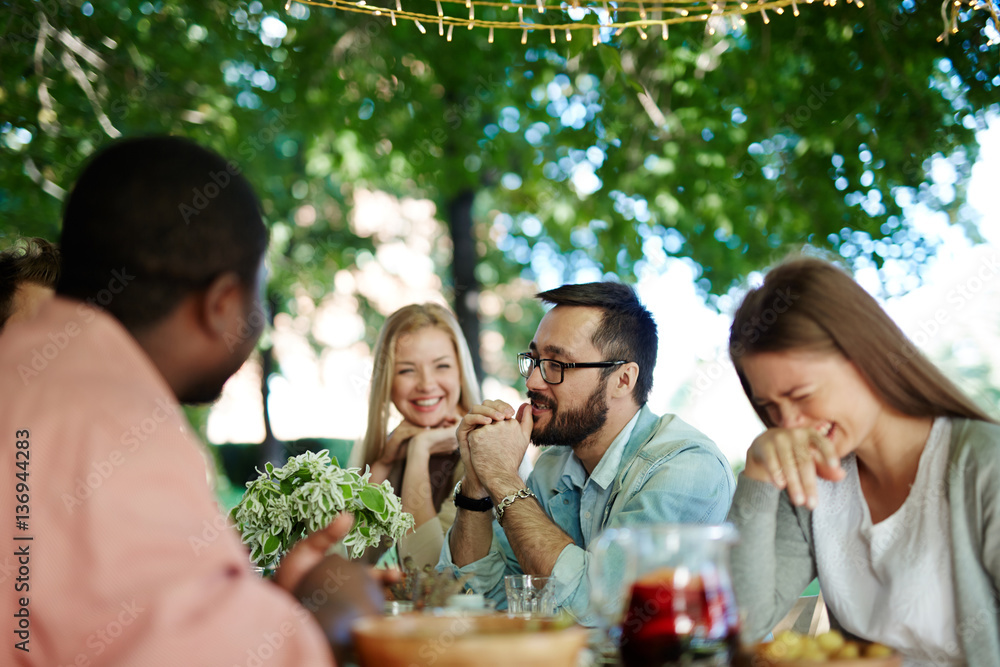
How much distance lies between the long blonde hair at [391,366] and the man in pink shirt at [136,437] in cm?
274

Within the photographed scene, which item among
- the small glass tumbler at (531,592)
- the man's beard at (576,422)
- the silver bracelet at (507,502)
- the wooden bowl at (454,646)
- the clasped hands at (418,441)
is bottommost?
the small glass tumbler at (531,592)

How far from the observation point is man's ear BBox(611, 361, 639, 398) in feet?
11.3

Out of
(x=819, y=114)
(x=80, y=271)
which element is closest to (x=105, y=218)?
(x=80, y=271)

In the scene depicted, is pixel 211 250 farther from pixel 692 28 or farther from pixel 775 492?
pixel 692 28

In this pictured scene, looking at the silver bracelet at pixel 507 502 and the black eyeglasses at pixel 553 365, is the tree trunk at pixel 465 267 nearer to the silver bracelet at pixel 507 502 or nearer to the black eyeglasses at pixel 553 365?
the black eyeglasses at pixel 553 365

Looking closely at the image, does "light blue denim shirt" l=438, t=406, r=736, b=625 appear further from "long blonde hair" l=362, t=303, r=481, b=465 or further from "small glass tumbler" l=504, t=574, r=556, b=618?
"long blonde hair" l=362, t=303, r=481, b=465

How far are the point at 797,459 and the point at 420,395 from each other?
2.73 meters

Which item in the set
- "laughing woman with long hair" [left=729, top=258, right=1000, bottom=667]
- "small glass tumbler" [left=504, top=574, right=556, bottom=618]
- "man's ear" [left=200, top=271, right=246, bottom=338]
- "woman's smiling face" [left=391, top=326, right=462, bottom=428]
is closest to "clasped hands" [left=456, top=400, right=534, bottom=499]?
"small glass tumbler" [left=504, top=574, right=556, bottom=618]

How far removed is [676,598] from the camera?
144cm

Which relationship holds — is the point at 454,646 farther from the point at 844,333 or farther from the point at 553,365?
the point at 553,365

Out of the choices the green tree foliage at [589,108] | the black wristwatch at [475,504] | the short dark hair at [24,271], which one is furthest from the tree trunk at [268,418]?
the black wristwatch at [475,504]

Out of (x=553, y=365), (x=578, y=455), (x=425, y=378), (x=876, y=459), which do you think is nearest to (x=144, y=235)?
(x=876, y=459)

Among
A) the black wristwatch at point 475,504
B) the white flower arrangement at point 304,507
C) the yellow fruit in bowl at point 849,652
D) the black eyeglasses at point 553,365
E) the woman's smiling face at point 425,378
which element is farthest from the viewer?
the woman's smiling face at point 425,378

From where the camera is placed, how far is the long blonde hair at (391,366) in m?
4.41
